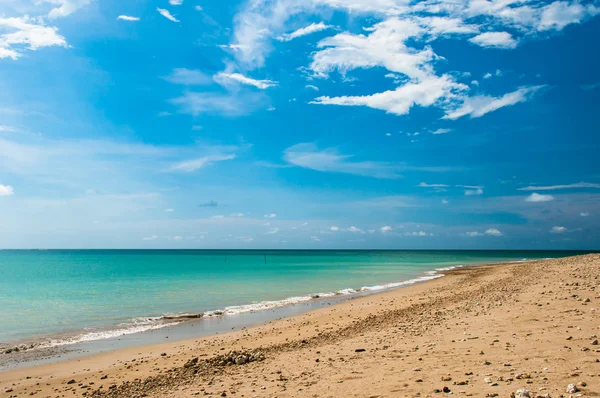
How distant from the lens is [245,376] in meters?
9.45

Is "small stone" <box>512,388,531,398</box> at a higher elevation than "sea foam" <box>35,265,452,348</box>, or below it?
higher

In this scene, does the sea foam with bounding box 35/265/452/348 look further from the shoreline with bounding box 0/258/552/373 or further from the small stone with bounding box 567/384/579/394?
the small stone with bounding box 567/384/579/394

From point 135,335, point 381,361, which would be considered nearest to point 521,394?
point 381,361

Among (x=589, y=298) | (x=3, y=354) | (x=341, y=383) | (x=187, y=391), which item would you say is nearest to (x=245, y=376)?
(x=187, y=391)

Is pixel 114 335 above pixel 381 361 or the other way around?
the other way around

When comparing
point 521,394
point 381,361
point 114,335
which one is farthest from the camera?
point 114,335

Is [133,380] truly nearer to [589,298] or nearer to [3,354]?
[3,354]

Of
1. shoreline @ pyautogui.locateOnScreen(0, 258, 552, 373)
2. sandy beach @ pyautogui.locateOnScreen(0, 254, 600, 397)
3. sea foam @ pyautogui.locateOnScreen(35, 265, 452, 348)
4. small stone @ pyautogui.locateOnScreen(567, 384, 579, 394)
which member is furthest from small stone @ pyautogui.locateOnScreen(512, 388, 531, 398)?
sea foam @ pyautogui.locateOnScreen(35, 265, 452, 348)

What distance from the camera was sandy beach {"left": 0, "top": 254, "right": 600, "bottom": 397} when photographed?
288 inches

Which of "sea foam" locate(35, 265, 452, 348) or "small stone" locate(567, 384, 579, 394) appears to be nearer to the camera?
"small stone" locate(567, 384, 579, 394)

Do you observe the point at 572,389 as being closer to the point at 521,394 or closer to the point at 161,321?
the point at 521,394

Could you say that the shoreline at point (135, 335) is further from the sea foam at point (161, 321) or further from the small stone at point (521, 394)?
the small stone at point (521, 394)

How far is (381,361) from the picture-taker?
31.0ft

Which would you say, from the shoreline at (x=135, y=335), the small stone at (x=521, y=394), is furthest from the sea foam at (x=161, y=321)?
the small stone at (x=521, y=394)
